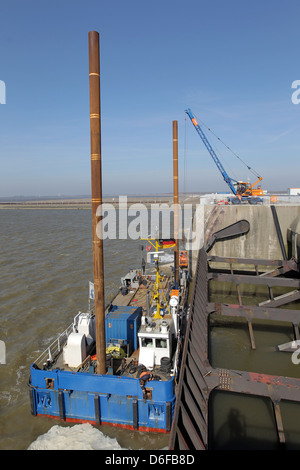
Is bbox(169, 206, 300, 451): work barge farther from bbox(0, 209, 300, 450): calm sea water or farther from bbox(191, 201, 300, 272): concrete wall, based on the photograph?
bbox(191, 201, 300, 272): concrete wall

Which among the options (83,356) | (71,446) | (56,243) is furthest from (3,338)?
(56,243)

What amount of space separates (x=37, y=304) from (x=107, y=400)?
15.7 m

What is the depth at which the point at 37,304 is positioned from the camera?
2600 centimetres

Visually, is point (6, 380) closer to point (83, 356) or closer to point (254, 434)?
point (83, 356)

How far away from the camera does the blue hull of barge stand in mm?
12227

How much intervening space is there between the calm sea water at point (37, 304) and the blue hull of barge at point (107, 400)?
52 centimetres

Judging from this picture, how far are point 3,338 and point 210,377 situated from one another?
611 inches

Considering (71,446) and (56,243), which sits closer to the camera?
(71,446)

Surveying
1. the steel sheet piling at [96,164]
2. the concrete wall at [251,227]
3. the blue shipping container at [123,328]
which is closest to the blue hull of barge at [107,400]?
the steel sheet piling at [96,164]

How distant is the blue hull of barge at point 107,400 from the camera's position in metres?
12.2

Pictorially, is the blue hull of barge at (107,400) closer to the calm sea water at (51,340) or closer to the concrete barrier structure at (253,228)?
the calm sea water at (51,340)

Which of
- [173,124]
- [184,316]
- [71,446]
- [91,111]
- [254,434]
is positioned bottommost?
[254,434]

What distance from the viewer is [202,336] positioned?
535 inches

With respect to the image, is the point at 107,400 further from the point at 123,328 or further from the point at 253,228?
the point at 253,228
